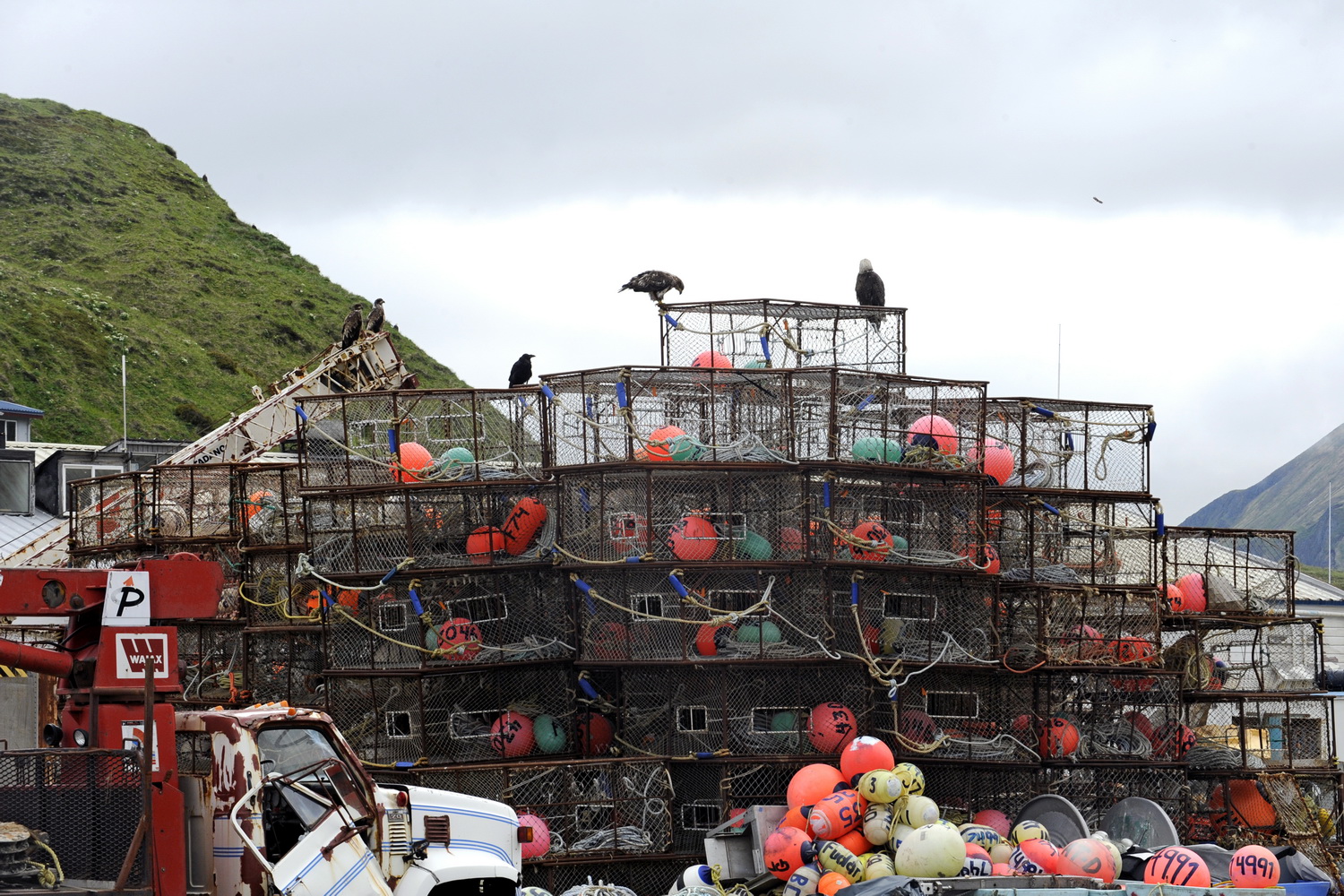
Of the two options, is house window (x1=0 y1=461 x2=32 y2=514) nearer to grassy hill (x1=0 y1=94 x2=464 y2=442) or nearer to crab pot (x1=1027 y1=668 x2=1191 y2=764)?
grassy hill (x1=0 y1=94 x2=464 y2=442)

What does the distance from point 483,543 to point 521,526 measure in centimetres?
51

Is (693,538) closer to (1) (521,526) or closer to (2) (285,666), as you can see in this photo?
(1) (521,526)

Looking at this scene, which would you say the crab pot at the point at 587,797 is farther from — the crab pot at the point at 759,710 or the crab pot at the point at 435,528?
the crab pot at the point at 435,528

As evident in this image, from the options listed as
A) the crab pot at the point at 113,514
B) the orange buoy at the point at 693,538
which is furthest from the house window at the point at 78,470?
the orange buoy at the point at 693,538

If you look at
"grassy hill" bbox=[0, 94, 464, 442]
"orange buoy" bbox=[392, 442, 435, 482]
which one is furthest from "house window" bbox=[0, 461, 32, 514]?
"orange buoy" bbox=[392, 442, 435, 482]

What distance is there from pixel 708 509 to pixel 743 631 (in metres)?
1.48

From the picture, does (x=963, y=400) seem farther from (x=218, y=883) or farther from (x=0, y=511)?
(x=0, y=511)

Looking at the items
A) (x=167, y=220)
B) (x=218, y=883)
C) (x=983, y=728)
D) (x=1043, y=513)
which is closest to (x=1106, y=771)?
(x=983, y=728)

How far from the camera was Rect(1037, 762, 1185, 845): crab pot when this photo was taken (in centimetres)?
2014

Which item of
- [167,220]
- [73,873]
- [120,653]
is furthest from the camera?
[167,220]

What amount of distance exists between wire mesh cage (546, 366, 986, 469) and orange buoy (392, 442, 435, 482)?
5.37ft

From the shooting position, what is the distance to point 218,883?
10312mm

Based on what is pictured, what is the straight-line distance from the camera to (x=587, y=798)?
706 inches

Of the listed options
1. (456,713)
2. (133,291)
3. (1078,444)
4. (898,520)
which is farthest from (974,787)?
(133,291)
